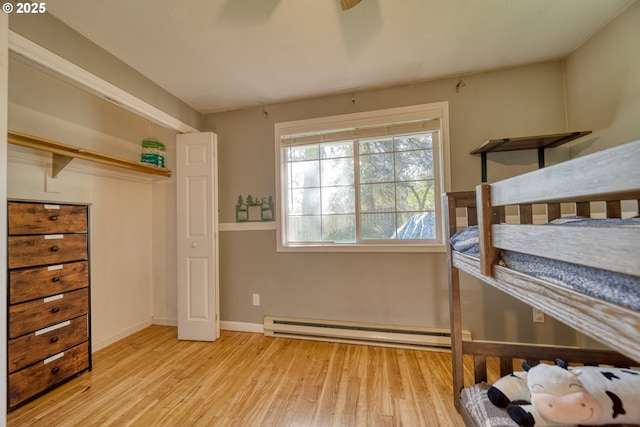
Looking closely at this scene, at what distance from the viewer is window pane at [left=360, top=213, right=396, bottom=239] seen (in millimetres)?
2160

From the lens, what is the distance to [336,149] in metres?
2.30

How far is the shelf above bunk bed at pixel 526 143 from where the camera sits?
5.31 feet

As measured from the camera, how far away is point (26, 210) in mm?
1403

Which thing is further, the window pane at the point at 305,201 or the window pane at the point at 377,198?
the window pane at the point at 305,201

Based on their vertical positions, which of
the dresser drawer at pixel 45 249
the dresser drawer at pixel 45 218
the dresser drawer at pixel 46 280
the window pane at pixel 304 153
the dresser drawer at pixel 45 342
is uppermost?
the window pane at pixel 304 153

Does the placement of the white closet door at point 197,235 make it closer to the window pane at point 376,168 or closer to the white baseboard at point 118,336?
the white baseboard at point 118,336

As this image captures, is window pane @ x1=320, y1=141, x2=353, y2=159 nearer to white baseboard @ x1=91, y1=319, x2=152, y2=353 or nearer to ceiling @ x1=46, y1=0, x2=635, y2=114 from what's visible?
ceiling @ x1=46, y1=0, x2=635, y2=114

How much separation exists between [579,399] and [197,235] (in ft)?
8.62

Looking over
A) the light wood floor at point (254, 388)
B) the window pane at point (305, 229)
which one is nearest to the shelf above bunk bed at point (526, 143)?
the window pane at point (305, 229)

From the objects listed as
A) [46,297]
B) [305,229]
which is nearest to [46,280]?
[46,297]

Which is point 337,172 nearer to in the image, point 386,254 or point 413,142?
point 413,142

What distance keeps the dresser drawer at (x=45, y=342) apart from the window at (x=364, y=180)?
1.56 metres

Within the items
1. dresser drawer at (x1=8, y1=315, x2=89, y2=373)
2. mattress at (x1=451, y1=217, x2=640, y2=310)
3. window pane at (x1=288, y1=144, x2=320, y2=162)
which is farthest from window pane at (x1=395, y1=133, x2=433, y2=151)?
dresser drawer at (x1=8, y1=315, x2=89, y2=373)

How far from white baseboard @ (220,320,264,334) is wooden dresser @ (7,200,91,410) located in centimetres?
A: 101
